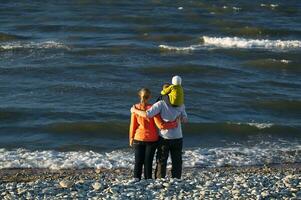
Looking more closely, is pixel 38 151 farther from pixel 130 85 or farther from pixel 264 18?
pixel 264 18

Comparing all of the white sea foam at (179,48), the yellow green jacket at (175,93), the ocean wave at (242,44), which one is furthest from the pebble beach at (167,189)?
the ocean wave at (242,44)


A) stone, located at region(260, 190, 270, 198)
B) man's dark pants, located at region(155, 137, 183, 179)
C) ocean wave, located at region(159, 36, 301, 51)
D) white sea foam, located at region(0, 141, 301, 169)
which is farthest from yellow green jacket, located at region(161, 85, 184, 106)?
ocean wave, located at region(159, 36, 301, 51)

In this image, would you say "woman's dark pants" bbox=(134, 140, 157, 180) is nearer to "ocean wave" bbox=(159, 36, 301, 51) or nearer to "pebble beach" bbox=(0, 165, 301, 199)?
"pebble beach" bbox=(0, 165, 301, 199)

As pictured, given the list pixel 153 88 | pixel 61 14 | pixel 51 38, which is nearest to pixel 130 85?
pixel 153 88

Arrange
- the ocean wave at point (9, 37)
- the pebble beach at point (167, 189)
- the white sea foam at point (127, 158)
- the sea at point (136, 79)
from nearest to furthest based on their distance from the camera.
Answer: the pebble beach at point (167, 189), the white sea foam at point (127, 158), the sea at point (136, 79), the ocean wave at point (9, 37)

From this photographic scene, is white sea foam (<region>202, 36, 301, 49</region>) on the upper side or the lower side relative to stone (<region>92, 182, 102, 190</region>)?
upper

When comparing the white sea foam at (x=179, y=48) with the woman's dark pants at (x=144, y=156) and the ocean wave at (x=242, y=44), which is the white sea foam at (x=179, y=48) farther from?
the woman's dark pants at (x=144, y=156)

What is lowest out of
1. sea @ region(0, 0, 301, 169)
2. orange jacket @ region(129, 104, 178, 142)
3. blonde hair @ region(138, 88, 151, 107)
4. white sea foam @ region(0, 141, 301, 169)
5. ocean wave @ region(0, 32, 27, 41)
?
white sea foam @ region(0, 141, 301, 169)

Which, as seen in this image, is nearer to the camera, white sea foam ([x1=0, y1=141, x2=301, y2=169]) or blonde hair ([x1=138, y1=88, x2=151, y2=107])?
blonde hair ([x1=138, y1=88, x2=151, y2=107])

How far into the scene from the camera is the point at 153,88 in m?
23.2

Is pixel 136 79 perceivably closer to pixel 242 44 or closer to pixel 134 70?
pixel 134 70

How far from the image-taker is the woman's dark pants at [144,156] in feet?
38.8

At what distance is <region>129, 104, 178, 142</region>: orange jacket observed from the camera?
11.6 metres

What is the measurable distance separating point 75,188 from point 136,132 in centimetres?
135
